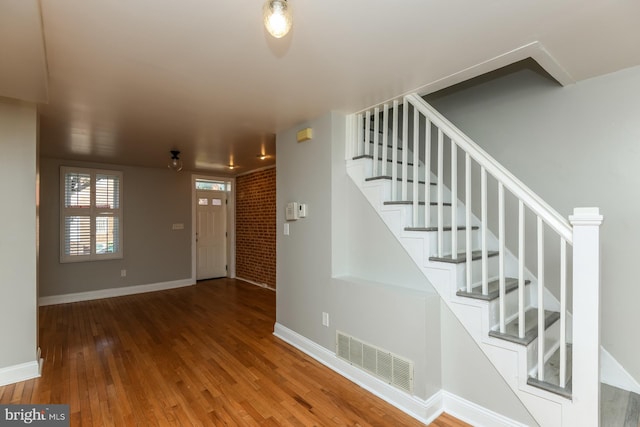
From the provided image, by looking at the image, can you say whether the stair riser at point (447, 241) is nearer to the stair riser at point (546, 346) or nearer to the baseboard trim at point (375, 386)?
the stair riser at point (546, 346)

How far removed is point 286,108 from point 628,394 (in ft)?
10.7

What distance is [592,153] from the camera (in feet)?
7.25

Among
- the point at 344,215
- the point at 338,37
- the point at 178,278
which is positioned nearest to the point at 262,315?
the point at 344,215

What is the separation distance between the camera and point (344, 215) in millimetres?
2930

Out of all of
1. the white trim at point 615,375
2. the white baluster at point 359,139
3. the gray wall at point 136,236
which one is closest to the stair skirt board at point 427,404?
the white trim at point 615,375

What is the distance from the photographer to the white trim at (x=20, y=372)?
246 centimetres

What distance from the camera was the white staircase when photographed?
1542mm

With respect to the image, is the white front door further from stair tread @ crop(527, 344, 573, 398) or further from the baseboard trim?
A: stair tread @ crop(527, 344, 573, 398)

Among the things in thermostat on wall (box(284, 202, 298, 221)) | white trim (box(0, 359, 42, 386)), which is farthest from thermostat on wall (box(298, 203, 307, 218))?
white trim (box(0, 359, 42, 386))

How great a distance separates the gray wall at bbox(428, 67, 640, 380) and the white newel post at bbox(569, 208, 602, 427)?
87 cm

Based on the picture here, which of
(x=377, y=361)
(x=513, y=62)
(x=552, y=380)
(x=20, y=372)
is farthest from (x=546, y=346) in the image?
(x=20, y=372)

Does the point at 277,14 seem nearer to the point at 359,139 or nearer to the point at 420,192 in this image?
the point at 359,139

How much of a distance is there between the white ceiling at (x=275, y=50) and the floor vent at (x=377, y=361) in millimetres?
2068

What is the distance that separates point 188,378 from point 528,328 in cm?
263
